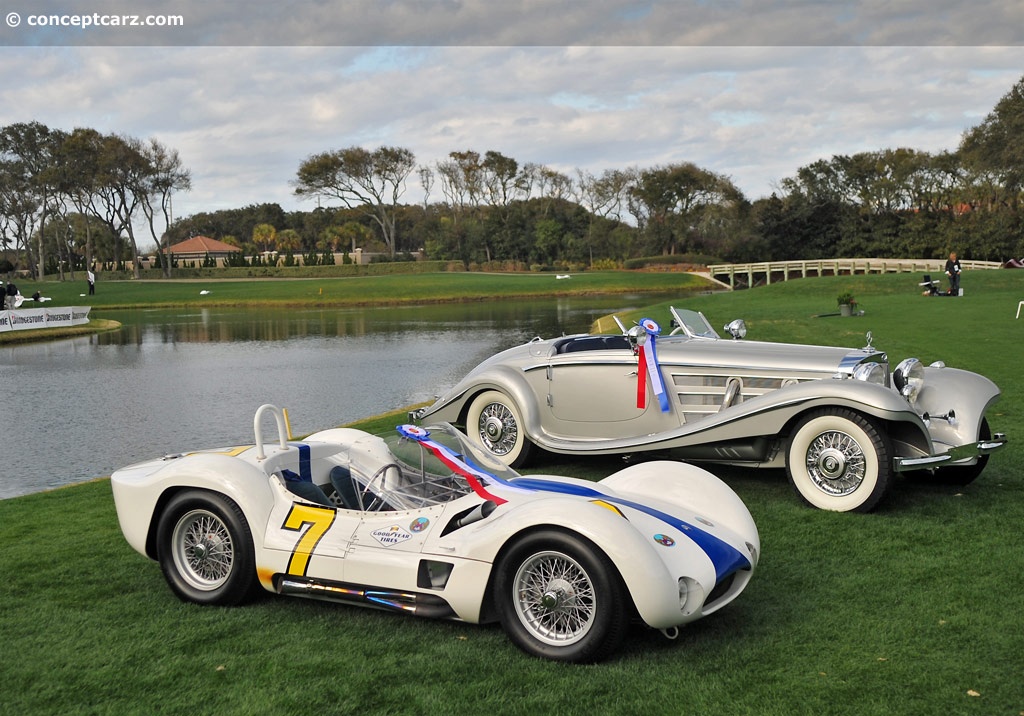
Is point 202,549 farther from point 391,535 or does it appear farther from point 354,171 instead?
point 354,171

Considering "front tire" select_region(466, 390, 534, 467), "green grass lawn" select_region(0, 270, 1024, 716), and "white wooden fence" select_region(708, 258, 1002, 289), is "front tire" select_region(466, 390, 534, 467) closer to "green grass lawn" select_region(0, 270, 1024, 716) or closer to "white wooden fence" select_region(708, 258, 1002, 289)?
Answer: "green grass lawn" select_region(0, 270, 1024, 716)

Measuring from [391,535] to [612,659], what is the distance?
1470 millimetres

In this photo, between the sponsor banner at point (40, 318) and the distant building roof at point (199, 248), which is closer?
the sponsor banner at point (40, 318)

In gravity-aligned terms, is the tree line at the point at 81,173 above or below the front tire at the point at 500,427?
above

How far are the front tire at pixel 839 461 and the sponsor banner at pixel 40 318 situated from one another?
3465 centimetres

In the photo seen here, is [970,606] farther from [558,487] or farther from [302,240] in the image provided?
[302,240]

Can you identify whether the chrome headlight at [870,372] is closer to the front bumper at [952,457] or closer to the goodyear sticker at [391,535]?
the front bumper at [952,457]

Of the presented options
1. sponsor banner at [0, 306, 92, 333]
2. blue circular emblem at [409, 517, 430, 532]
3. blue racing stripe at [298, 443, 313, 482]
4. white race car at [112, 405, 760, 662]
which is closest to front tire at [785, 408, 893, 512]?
white race car at [112, 405, 760, 662]

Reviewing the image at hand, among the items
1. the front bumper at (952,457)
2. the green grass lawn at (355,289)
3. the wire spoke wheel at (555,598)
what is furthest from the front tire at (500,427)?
the green grass lawn at (355,289)

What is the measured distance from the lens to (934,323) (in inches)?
942

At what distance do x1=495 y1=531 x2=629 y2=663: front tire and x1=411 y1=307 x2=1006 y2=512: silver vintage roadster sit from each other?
11.9 feet

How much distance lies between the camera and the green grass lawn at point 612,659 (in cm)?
430

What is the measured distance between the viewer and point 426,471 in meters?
5.80

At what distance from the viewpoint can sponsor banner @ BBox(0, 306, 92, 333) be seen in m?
35.1
